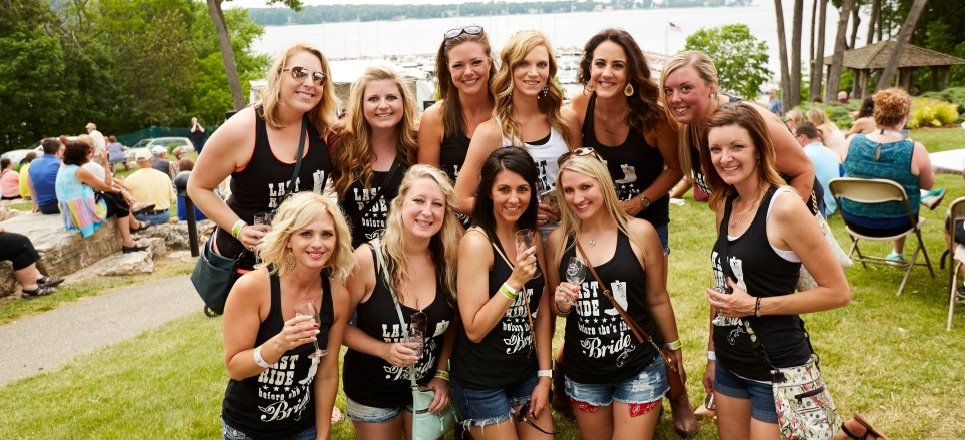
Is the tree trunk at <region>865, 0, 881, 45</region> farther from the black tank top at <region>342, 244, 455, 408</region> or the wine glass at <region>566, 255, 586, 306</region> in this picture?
the black tank top at <region>342, 244, 455, 408</region>

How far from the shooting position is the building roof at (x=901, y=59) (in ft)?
89.3

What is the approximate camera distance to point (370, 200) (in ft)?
14.2

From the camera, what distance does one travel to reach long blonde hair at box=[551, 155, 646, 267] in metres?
3.80

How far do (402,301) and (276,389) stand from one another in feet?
2.60

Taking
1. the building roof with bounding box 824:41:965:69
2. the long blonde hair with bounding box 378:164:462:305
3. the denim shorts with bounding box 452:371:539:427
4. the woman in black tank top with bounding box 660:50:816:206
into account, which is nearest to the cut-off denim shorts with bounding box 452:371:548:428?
the denim shorts with bounding box 452:371:539:427

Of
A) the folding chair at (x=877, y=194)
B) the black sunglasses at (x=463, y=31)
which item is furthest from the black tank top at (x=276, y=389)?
the folding chair at (x=877, y=194)

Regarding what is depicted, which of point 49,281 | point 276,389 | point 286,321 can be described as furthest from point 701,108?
point 49,281

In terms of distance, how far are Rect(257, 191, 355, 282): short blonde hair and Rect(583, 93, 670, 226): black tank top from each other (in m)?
1.67

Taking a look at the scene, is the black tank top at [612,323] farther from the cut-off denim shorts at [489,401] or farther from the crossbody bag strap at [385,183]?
the crossbody bag strap at [385,183]

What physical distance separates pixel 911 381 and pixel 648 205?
8.39ft

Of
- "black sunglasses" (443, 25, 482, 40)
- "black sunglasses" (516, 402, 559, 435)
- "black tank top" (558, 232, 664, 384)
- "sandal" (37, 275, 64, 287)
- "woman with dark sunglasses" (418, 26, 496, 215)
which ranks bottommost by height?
"sandal" (37, 275, 64, 287)

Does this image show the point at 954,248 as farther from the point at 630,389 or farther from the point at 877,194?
the point at 630,389

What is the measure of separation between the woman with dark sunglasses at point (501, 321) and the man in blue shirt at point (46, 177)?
11.4 meters

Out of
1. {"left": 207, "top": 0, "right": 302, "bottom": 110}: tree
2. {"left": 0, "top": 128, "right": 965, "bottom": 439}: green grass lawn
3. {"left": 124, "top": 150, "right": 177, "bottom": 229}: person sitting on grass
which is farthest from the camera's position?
{"left": 207, "top": 0, "right": 302, "bottom": 110}: tree
